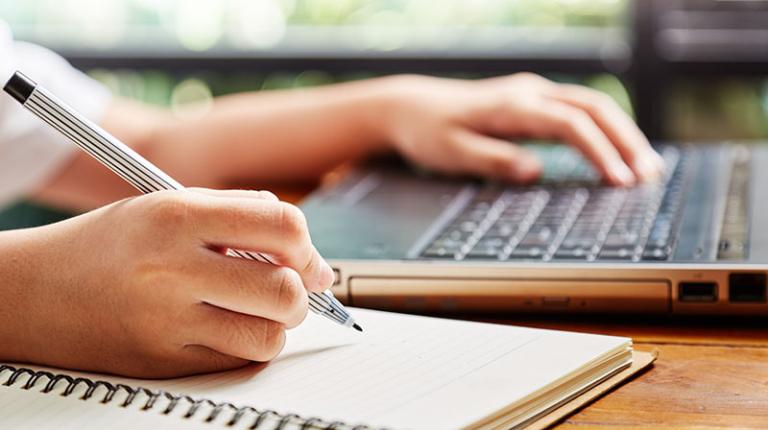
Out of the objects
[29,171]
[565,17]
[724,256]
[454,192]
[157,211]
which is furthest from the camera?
[565,17]

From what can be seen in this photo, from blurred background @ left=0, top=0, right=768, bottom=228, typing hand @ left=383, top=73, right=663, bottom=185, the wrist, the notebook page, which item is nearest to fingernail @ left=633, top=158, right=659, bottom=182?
typing hand @ left=383, top=73, right=663, bottom=185

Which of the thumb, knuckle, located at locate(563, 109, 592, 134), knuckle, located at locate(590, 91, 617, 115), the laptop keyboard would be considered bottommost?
the laptop keyboard

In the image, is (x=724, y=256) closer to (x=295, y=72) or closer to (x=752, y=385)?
(x=752, y=385)

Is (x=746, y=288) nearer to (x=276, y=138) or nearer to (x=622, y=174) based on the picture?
(x=622, y=174)

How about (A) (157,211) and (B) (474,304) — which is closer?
(A) (157,211)

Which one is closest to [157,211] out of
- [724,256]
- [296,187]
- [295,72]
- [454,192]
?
[724,256]

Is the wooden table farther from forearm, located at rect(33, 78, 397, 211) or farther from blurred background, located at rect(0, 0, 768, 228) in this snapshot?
blurred background, located at rect(0, 0, 768, 228)

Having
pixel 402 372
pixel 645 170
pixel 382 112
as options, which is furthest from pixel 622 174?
pixel 402 372

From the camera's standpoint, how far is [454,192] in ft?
3.10

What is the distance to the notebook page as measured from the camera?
47cm

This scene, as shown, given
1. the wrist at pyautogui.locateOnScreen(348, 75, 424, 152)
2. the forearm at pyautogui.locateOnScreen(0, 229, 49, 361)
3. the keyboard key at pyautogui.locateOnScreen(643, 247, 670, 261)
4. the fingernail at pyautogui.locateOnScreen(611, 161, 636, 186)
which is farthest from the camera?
the wrist at pyautogui.locateOnScreen(348, 75, 424, 152)

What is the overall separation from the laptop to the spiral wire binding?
8.1 inches

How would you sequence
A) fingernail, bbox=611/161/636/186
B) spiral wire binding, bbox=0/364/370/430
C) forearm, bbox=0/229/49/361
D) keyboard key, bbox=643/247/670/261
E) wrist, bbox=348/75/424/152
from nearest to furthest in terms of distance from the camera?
1. spiral wire binding, bbox=0/364/370/430
2. forearm, bbox=0/229/49/361
3. keyboard key, bbox=643/247/670/261
4. fingernail, bbox=611/161/636/186
5. wrist, bbox=348/75/424/152

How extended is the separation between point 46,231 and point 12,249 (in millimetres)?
21
